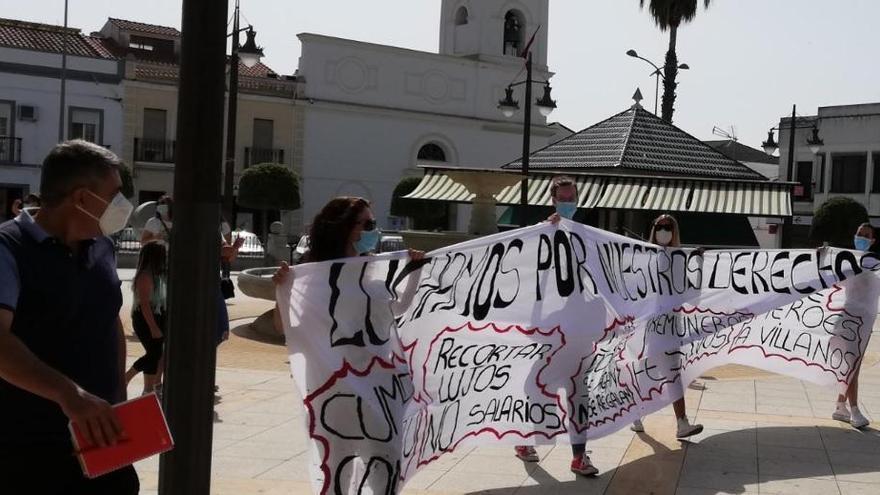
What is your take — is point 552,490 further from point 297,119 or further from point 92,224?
point 297,119

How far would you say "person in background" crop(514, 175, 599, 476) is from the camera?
22.4ft

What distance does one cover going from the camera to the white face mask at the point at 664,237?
834cm

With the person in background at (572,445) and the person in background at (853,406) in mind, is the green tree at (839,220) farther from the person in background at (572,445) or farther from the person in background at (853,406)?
the person in background at (572,445)

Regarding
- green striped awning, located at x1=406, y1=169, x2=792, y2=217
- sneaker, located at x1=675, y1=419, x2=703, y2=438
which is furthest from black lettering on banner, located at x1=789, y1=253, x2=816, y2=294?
green striped awning, located at x1=406, y1=169, x2=792, y2=217

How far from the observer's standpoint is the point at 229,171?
77.9 feet

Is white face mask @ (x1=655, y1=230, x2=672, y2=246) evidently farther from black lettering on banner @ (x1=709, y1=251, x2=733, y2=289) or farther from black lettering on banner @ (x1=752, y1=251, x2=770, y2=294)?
black lettering on banner @ (x1=752, y1=251, x2=770, y2=294)

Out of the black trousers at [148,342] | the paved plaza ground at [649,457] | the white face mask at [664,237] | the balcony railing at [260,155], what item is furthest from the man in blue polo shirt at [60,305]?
the balcony railing at [260,155]

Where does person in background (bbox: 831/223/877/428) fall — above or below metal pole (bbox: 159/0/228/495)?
below

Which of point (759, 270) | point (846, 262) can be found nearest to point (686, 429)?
point (759, 270)

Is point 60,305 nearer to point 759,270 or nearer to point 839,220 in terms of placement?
point 759,270

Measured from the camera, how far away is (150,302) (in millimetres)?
8492

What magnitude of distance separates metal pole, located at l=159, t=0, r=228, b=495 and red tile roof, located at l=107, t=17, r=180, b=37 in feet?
155

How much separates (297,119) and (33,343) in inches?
1749

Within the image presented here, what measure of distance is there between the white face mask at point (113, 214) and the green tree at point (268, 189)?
120 ft
